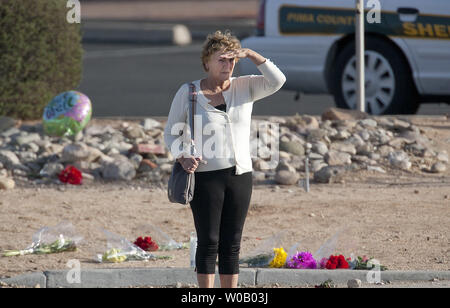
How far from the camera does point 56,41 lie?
1212cm

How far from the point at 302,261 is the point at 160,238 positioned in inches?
56.4

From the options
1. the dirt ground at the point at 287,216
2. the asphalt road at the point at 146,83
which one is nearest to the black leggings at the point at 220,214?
the dirt ground at the point at 287,216

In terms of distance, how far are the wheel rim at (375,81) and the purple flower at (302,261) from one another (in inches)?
212

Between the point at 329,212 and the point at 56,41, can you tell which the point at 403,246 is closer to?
the point at 329,212

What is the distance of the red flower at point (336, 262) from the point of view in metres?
7.02

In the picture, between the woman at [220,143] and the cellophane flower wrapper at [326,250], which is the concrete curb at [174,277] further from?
the woman at [220,143]

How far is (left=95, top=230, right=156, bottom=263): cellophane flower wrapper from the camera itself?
24.5 feet

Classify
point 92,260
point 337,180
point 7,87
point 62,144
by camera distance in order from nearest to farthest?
point 92,260, point 337,180, point 62,144, point 7,87

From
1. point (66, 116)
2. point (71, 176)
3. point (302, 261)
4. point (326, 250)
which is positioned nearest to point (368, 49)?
point (66, 116)

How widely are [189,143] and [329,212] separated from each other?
10.4 ft

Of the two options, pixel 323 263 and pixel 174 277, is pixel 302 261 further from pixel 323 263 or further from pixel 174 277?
pixel 174 277

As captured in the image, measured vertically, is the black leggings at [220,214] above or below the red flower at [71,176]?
above
